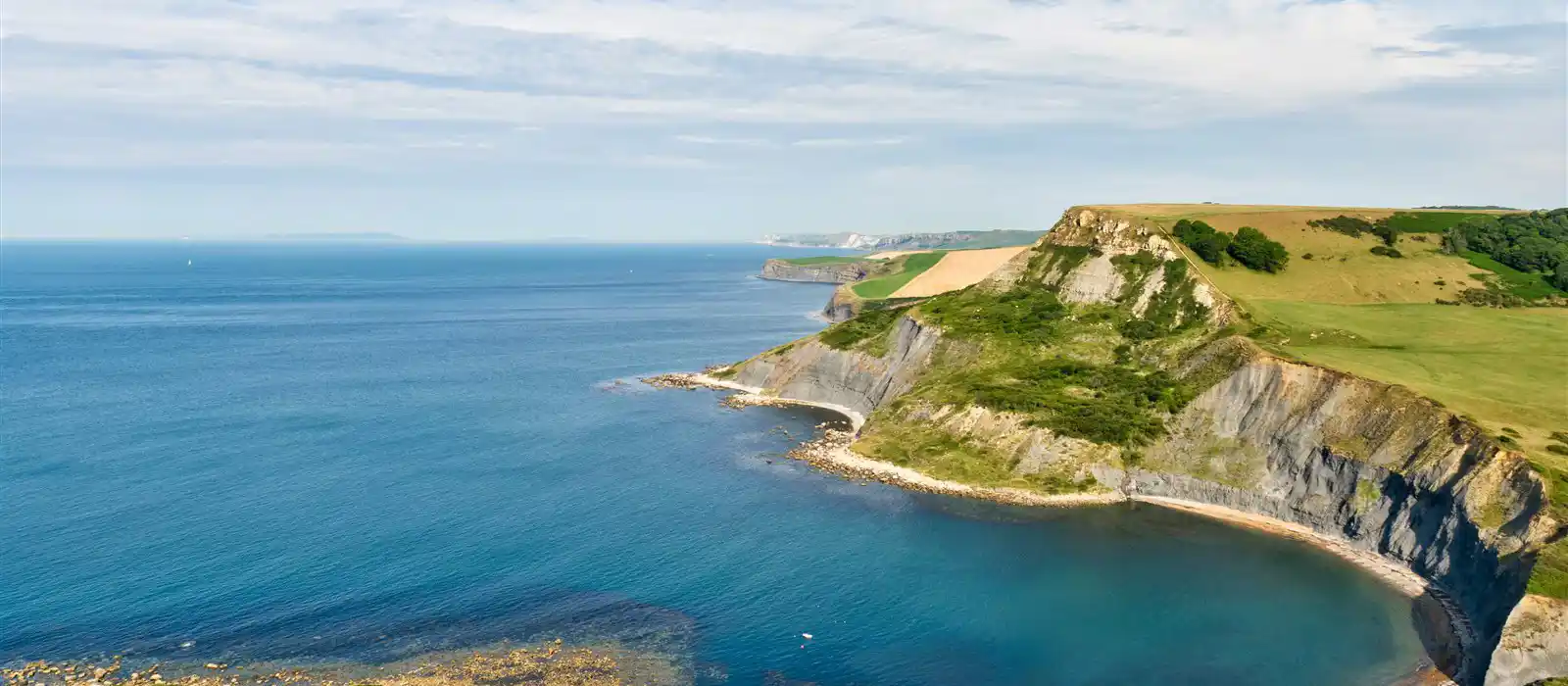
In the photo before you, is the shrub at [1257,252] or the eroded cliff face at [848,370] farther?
the shrub at [1257,252]

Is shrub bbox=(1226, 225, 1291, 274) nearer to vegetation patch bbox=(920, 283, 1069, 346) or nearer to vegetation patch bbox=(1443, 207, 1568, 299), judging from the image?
vegetation patch bbox=(920, 283, 1069, 346)

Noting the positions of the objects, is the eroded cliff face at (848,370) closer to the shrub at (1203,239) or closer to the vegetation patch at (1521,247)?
the shrub at (1203,239)

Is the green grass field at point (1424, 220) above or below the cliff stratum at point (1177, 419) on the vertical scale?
above

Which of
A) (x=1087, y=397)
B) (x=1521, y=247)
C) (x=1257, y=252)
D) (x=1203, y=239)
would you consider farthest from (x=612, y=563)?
(x=1521, y=247)

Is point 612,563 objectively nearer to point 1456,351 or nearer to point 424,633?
point 424,633

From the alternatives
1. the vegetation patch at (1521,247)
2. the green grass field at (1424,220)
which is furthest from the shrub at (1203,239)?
the vegetation patch at (1521,247)

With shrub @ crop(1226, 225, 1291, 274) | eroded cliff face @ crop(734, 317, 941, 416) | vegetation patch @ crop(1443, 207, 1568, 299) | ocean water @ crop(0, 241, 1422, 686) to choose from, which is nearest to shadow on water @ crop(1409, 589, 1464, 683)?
ocean water @ crop(0, 241, 1422, 686)

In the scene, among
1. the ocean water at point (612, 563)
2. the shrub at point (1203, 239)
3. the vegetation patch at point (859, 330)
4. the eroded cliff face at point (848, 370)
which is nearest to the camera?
the ocean water at point (612, 563)

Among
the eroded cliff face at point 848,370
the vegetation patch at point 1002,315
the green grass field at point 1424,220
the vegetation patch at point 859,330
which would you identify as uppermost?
the green grass field at point 1424,220
